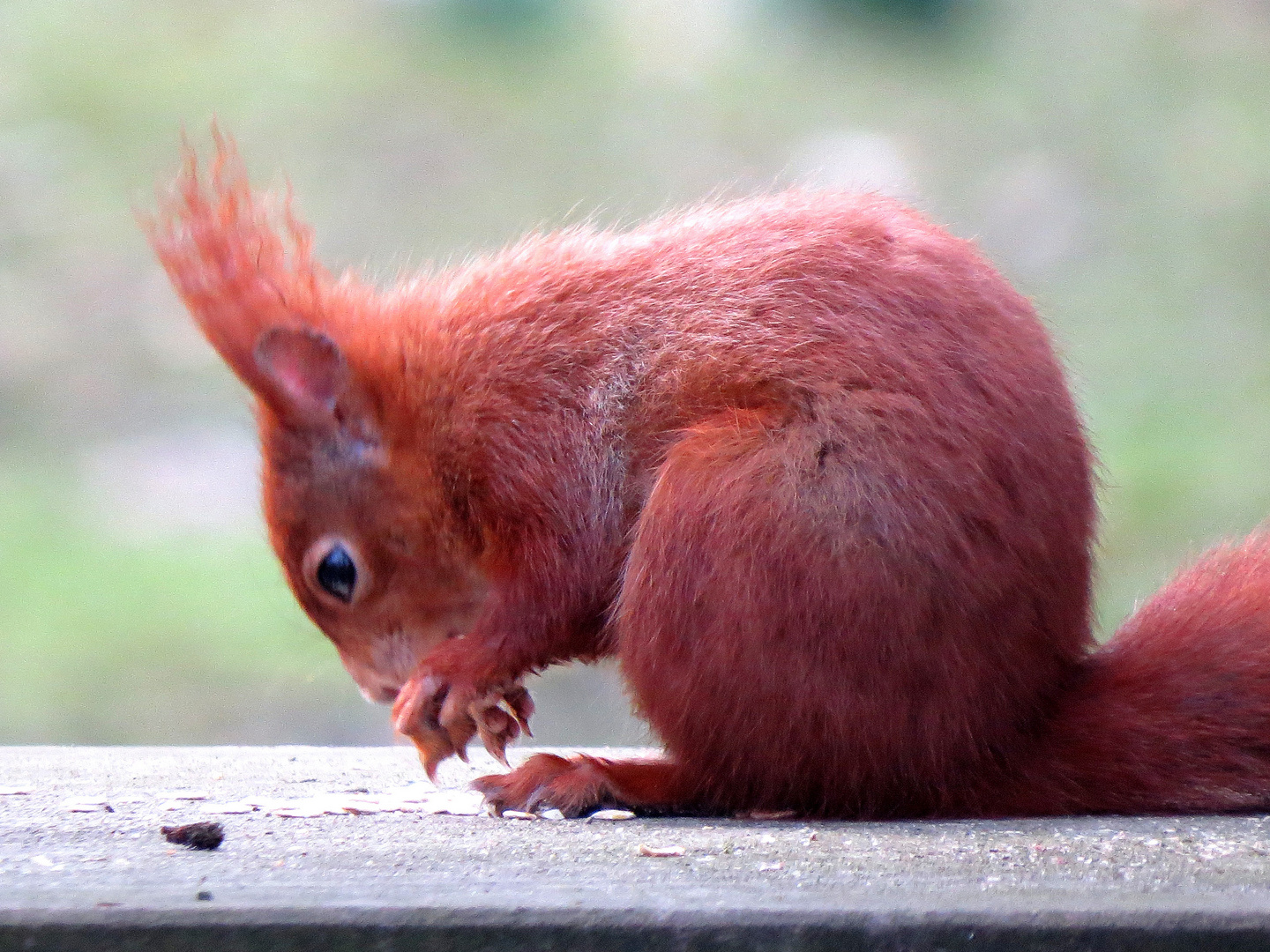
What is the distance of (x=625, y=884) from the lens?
3.56 feet

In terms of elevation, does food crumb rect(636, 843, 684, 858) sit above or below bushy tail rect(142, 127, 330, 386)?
below

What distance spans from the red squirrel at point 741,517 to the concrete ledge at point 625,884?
8cm

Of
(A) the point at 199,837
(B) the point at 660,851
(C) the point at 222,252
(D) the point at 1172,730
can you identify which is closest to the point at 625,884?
(B) the point at 660,851

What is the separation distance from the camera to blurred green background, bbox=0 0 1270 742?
404cm

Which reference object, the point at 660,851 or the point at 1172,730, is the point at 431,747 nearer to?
the point at 660,851

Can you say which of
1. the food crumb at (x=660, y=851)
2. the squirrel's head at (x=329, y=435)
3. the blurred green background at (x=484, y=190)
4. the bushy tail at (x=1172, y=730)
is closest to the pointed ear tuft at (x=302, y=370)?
the squirrel's head at (x=329, y=435)

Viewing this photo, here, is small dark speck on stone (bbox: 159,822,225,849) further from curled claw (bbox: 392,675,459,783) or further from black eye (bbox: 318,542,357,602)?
black eye (bbox: 318,542,357,602)

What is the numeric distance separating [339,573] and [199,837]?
1.85ft

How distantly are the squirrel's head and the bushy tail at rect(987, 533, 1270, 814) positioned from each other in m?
0.63

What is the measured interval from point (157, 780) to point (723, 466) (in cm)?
79

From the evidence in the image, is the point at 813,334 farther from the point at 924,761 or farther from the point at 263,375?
the point at 263,375

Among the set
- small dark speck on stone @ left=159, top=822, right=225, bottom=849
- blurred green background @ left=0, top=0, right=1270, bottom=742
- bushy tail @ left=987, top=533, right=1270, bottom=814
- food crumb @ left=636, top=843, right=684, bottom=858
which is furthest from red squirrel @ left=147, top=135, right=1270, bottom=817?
blurred green background @ left=0, top=0, right=1270, bottom=742

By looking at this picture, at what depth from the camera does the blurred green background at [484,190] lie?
4.04 m

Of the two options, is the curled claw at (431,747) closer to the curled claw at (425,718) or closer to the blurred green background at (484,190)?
the curled claw at (425,718)
